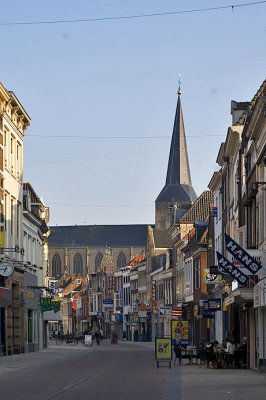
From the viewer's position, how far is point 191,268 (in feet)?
275

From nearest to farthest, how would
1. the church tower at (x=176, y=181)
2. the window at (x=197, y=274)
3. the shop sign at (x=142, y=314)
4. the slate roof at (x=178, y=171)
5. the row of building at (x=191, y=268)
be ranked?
the row of building at (x=191, y=268)
the window at (x=197, y=274)
the shop sign at (x=142, y=314)
the slate roof at (x=178, y=171)
the church tower at (x=176, y=181)

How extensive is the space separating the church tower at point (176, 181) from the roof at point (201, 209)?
64.4 metres

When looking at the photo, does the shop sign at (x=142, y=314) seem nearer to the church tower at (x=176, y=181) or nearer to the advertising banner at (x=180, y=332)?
the church tower at (x=176, y=181)

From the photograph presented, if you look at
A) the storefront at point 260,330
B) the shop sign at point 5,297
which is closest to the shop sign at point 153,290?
the shop sign at point 5,297

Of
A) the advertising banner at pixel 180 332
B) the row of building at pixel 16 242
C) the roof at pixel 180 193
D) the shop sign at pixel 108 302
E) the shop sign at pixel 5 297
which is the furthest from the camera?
the roof at pixel 180 193

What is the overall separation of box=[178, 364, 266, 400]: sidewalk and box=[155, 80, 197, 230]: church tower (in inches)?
4929

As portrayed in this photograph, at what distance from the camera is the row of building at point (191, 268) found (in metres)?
33.4

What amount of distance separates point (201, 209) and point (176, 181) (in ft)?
262

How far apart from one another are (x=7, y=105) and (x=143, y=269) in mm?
78069

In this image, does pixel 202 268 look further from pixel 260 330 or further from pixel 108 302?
pixel 108 302

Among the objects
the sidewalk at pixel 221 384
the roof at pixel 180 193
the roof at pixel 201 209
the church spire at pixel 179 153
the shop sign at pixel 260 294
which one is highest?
the church spire at pixel 179 153

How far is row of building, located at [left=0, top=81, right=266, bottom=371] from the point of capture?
3341cm

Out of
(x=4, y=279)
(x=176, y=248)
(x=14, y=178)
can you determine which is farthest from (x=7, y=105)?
(x=176, y=248)

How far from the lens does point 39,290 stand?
68.2 meters
